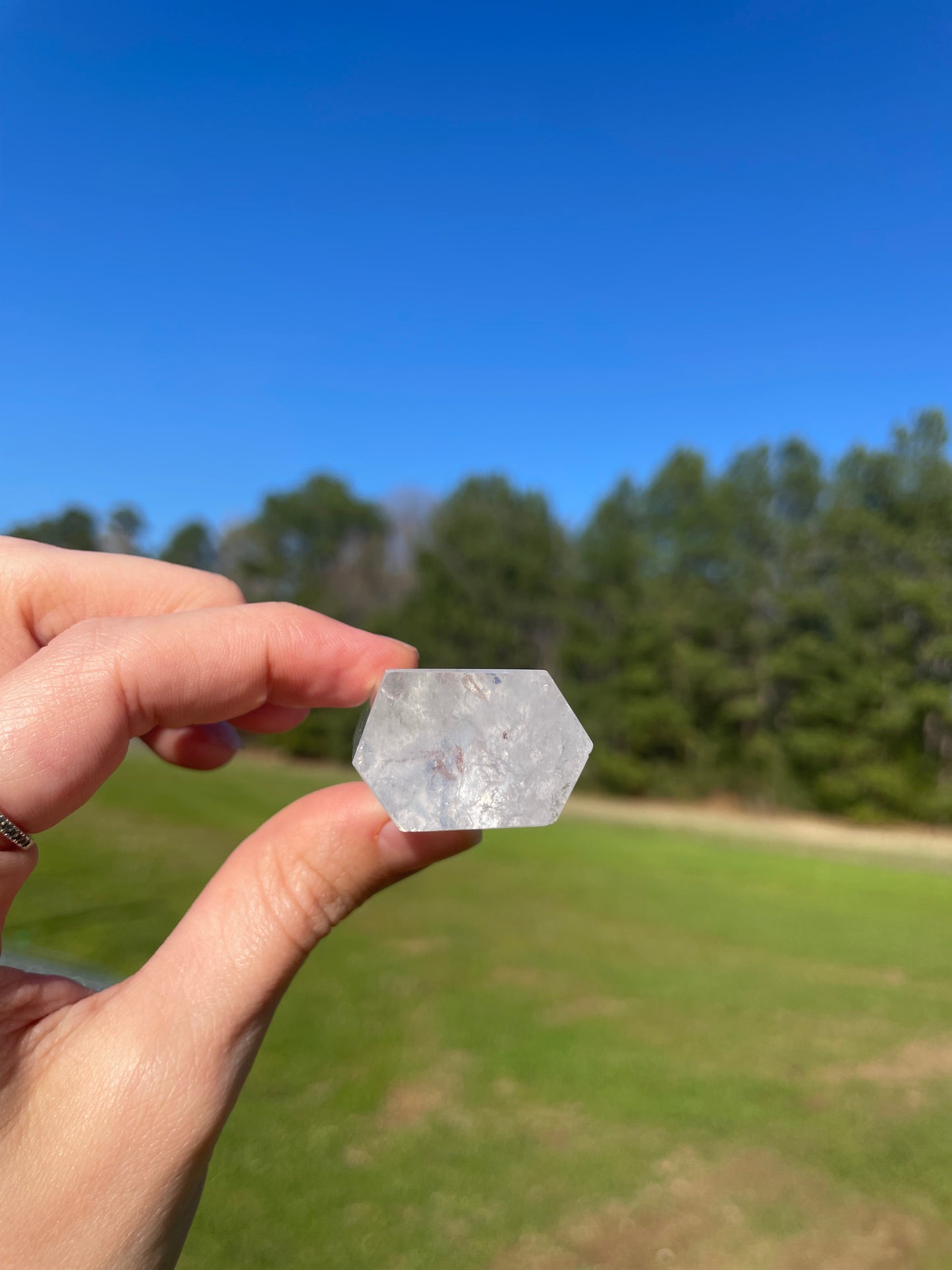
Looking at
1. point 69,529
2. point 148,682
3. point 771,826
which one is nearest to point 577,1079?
point 148,682

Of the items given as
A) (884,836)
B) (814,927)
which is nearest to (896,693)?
(884,836)

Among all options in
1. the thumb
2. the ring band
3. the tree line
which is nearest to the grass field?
the thumb

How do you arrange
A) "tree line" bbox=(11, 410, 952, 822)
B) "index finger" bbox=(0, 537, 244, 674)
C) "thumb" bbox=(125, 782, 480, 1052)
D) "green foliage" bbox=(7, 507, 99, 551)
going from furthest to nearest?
1. "green foliage" bbox=(7, 507, 99, 551)
2. "tree line" bbox=(11, 410, 952, 822)
3. "index finger" bbox=(0, 537, 244, 674)
4. "thumb" bbox=(125, 782, 480, 1052)

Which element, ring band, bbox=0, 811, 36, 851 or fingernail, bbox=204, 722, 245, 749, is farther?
fingernail, bbox=204, 722, 245, 749

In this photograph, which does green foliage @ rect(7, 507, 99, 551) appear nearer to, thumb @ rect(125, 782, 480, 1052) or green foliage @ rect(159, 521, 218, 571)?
green foliage @ rect(159, 521, 218, 571)

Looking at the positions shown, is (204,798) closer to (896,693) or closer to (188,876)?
(188,876)

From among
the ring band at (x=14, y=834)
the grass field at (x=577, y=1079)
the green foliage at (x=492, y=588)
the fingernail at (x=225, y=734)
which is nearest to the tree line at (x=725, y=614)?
the green foliage at (x=492, y=588)

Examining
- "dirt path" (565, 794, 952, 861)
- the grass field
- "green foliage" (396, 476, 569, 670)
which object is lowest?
"dirt path" (565, 794, 952, 861)
